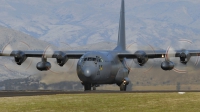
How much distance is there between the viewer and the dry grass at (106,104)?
132 feet

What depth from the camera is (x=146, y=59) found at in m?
76.1

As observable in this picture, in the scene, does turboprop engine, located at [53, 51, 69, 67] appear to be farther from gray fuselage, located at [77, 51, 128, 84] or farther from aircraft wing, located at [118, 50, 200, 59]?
aircraft wing, located at [118, 50, 200, 59]

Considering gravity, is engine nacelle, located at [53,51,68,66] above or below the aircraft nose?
above

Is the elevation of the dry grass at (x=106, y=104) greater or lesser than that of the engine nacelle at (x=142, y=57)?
lesser

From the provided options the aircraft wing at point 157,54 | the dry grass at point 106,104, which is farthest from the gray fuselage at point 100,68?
the dry grass at point 106,104

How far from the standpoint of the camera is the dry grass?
4038 centimetres

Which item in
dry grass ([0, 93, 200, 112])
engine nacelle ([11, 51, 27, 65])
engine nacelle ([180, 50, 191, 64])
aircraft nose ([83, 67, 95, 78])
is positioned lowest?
dry grass ([0, 93, 200, 112])

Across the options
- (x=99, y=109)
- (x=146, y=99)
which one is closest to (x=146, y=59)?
(x=146, y=99)

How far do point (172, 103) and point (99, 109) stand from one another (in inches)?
245

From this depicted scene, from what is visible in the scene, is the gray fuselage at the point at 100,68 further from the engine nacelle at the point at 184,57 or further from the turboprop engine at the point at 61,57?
the engine nacelle at the point at 184,57

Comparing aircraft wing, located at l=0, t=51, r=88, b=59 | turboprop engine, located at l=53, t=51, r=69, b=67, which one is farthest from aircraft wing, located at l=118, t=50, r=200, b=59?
turboprop engine, located at l=53, t=51, r=69, b=67

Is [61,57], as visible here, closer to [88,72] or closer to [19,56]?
[19,56]

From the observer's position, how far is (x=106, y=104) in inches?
1695

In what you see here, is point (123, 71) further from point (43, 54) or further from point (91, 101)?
point (91, 101)
